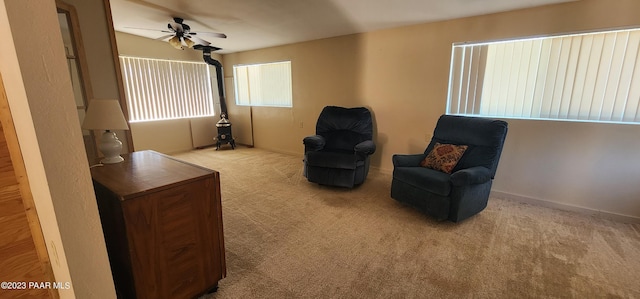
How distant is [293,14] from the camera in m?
3.26

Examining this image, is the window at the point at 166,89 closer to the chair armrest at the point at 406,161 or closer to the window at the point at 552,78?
the chair armrest at the point at 406,161

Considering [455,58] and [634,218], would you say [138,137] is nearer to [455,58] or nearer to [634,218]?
[455,58]

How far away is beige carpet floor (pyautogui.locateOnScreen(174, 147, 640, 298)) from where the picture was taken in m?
1.70

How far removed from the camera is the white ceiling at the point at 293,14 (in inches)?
111

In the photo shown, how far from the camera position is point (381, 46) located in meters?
3.77

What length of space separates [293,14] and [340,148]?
188 centimetres

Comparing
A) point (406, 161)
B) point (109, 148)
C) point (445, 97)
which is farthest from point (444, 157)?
point (109, 148)

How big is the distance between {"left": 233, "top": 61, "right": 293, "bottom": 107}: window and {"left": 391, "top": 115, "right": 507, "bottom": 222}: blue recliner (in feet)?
10.0

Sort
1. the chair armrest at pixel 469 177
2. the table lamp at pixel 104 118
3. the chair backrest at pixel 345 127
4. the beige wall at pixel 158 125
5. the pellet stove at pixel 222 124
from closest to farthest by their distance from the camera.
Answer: the table lamp at pixel 104 118 < the chair armrest at pixel 469 177 < the chair backrest at pixel 345 127 < the beige wall at pixel 158 125 < the pellet stove at pixel 222 124

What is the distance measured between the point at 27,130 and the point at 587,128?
4.05 meters

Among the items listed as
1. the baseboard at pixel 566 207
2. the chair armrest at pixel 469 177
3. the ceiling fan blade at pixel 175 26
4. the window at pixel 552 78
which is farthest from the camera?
the ceiling fan blade at pixel 175 26

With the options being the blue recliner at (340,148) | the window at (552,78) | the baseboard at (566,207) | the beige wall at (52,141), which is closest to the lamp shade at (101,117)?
the beige wall at (52,141)

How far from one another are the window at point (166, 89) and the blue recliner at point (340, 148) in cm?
330

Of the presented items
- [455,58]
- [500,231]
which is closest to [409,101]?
[455,58]
